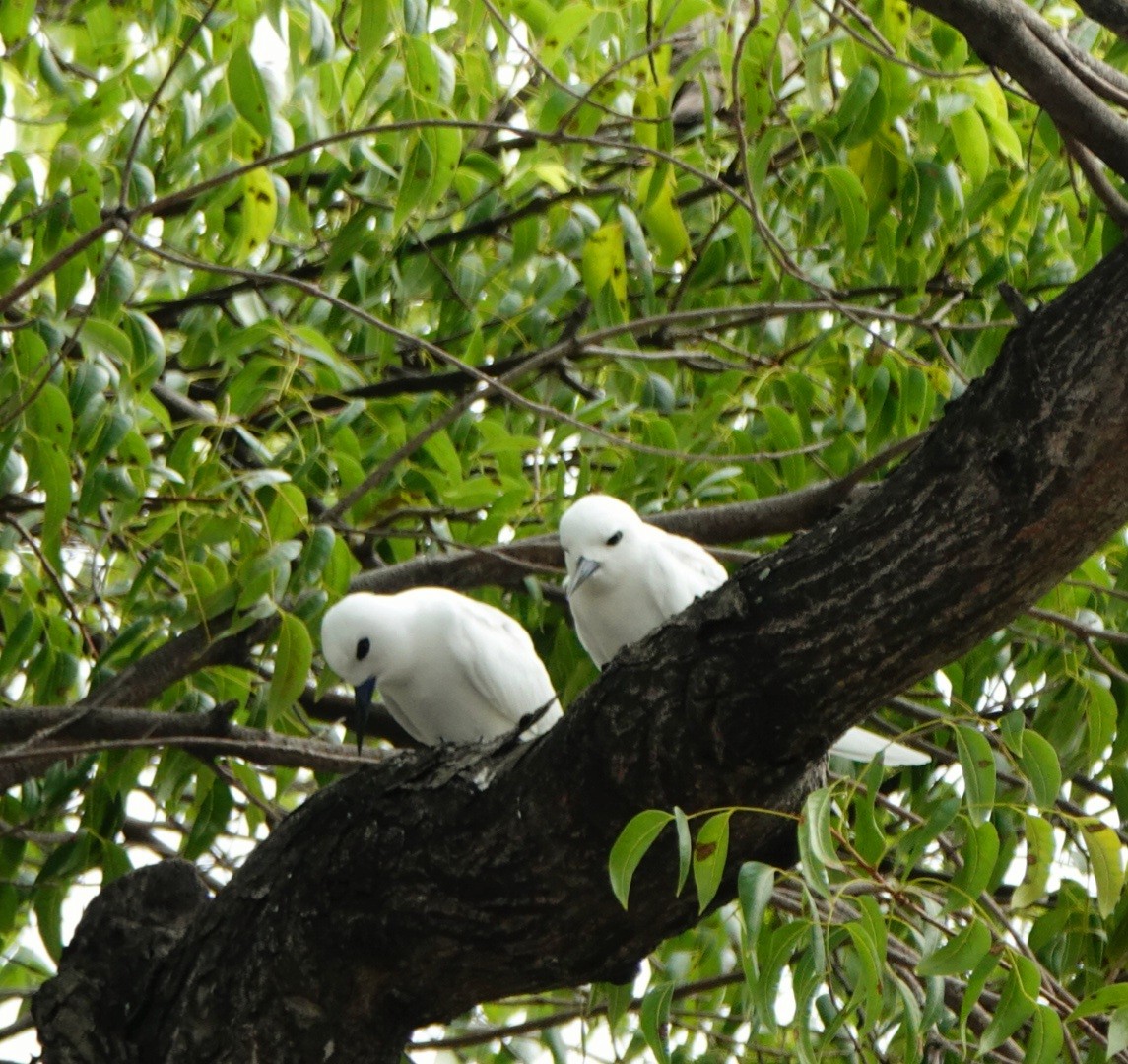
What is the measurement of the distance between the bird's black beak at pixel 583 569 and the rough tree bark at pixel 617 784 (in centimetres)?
88

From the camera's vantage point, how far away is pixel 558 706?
14.3 ft

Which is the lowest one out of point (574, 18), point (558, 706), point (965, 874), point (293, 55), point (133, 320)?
point (558, 706)

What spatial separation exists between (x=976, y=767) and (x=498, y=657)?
193 centimetres

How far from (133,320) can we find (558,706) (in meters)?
1.57

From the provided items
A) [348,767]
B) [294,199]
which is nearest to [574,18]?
[294,199]

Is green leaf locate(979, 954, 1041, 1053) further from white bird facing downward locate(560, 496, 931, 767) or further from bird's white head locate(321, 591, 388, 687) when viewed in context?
bird's white head locate(321, 591, 388, 687)

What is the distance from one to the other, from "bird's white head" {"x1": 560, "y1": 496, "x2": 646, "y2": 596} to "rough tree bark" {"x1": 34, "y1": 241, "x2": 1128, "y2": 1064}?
0.90m

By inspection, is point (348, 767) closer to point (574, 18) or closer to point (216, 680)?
point (216, 680)

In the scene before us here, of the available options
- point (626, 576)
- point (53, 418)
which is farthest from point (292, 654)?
point (626, 576)

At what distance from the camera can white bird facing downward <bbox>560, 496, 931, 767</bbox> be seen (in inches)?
150

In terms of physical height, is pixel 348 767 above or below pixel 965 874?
below

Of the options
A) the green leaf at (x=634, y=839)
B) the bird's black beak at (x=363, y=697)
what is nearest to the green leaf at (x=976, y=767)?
the green leaf at (x=634, y=839)

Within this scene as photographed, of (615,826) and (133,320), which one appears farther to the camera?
(133,320)

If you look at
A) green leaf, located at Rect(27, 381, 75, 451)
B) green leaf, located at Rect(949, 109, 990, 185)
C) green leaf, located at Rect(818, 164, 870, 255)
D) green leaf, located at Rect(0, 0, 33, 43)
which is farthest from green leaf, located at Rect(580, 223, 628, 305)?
green leaf, located at Rect(0, 0, 33, 43)
